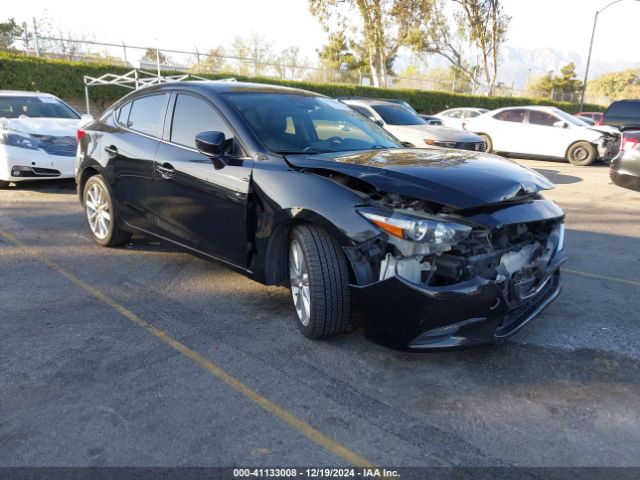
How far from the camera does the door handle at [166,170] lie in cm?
431

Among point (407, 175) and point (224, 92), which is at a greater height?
point (224, 92)

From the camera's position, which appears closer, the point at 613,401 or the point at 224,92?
the point at 613,401

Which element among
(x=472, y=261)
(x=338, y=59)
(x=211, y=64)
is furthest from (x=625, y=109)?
(x=338, y=59)

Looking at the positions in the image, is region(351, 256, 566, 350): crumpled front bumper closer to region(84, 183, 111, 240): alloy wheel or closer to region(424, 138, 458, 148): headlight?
region(84, 183, 111, 240): alloy wheel

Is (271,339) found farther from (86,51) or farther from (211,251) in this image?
(86,51)

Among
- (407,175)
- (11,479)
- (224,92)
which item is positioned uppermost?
(224,92)

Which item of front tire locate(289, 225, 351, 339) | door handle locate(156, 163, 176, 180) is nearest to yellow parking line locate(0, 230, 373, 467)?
front tire locate(289, 225, 351, 339)

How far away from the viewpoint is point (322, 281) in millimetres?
3234

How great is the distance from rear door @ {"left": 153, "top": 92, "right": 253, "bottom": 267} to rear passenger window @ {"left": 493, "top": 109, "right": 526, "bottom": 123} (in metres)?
12.5

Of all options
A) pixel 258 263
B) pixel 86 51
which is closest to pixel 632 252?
pixel 258 263

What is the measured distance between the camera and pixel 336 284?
3242mm

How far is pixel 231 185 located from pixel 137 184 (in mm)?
1380

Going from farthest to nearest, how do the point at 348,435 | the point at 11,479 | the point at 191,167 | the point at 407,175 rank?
1. the point at 191,167
2. the point at 407,175
3. the point at 348,435
4. the point at 11,479

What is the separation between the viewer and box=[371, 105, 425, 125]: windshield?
1109cm
